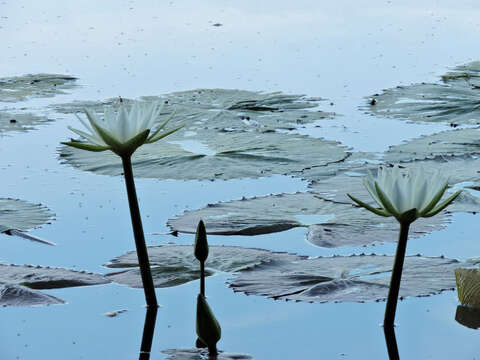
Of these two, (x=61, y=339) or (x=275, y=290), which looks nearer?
(x=61, y=339)

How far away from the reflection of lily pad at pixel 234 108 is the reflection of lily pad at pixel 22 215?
44.4 inches

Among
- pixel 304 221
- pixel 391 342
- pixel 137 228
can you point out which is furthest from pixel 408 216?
pixel 304 221

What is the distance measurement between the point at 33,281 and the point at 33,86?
2.68 meters

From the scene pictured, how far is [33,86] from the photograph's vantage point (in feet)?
14.0

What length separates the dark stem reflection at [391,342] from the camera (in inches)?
55.8

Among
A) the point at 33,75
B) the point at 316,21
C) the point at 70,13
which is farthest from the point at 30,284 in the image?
the point at 70,13

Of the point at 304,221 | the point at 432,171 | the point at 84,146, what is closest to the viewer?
the point at 84,146

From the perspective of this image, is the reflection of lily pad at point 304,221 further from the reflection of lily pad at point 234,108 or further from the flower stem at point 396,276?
the reflection of lily pad at point 234,108

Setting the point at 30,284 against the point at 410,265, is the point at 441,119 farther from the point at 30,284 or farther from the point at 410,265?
the point at 30,284

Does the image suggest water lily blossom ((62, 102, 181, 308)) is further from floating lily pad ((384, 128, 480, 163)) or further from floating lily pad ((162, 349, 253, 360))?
floating lily pad ((384, 128, 480, 163))

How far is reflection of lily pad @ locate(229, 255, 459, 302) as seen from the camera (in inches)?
64.0

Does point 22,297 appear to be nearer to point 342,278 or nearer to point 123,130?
point 123,130

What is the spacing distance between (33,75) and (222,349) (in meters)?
3.39

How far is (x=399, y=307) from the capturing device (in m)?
1.62
